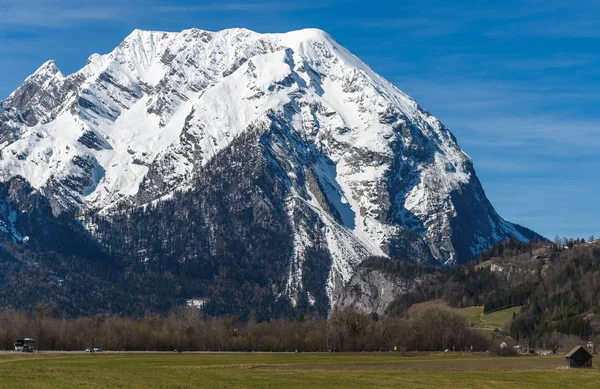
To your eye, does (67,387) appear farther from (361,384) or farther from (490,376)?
(490,376)

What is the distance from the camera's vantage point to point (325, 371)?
612 feet

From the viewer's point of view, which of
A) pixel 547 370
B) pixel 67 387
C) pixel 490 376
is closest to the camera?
pixel 67 387

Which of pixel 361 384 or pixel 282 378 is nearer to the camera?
pixel 361 384

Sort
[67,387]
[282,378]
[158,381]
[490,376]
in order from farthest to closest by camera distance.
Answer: [490,376], [282,378], [158,381], [67,387]

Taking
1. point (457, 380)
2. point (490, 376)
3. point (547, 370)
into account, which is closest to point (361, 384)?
point (457, 380)

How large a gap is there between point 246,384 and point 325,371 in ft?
135

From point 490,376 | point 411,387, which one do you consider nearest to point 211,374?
point 411,387

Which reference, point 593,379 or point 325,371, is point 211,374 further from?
point 593,379

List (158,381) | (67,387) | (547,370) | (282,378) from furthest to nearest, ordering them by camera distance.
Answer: (547,370) → (282,378) → (158,381) → (67,387)

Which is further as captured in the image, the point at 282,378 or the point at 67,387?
the point at 282,378

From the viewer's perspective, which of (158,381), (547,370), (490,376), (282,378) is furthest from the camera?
(547,370)

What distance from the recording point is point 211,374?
6540 inches

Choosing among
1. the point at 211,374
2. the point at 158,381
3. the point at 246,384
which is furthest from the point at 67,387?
the point at 211,374

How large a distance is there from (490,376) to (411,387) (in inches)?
1222
